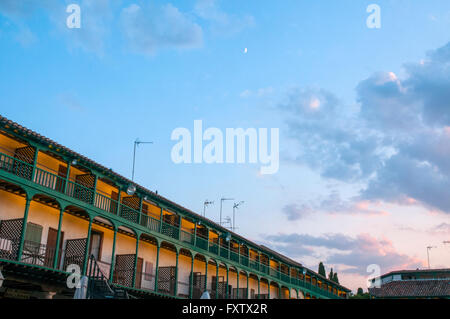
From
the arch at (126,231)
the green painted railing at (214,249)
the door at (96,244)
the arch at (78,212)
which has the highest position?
the green painted railing at (214,249)

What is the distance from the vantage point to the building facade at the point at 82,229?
19922mm

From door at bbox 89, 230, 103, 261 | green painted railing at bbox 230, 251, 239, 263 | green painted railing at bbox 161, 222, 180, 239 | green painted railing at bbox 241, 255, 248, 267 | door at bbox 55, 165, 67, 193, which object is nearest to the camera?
door at bbox 55, 165, 67, 193

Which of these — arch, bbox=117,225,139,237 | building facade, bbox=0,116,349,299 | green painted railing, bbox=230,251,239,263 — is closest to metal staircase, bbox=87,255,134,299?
building facade, bbox=0,116,349,299

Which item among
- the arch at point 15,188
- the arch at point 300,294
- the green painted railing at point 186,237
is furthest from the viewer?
the arch at point 300,294

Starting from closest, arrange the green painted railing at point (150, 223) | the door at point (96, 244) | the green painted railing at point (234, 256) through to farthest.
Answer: the door at point (96, 244)
the green painted railing at point (150, 223)
the green painted railing at point (234, 256)

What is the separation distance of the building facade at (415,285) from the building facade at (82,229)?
3257 centimetres

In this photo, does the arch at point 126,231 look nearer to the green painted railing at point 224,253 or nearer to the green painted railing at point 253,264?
the green painted railing at point 224,253

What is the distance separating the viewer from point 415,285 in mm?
61656

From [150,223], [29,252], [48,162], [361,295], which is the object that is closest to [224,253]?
[150,223]

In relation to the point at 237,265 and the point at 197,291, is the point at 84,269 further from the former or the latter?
the point at 237,265

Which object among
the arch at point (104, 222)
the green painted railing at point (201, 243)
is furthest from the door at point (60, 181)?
the green painted railing at point (201, 243)

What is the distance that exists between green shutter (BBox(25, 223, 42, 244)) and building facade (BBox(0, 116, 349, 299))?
0.15 feet

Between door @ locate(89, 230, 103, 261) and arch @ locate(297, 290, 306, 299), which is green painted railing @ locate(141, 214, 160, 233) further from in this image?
arch @ locate(297, 290, 306, 299)

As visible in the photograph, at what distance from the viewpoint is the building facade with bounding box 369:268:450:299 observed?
58.8 metres
